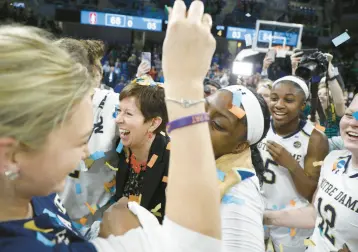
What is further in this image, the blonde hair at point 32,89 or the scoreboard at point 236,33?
the scoreboard at point 236,33

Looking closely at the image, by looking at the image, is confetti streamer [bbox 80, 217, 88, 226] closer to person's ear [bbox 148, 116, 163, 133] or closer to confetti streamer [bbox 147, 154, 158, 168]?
confetti streamer [bbox 147, 154, 158, 168]

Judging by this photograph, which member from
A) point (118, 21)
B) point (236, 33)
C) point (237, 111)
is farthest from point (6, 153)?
point (236, 33)

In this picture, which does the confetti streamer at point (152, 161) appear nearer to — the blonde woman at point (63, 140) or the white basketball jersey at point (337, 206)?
the white basketball jersey at point (337, 206)

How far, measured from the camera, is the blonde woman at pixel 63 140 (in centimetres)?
56

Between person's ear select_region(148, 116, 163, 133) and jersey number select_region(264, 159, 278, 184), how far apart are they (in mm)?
802

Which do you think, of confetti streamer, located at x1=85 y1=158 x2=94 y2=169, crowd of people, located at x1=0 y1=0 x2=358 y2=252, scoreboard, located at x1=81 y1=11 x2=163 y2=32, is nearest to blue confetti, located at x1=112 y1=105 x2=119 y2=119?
crowd of people, located at x1=0 y1=0 x2=358 y2=252

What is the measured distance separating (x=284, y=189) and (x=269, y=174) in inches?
5.0

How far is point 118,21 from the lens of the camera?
11070 millimetres

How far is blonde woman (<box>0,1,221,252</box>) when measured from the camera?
560 mm

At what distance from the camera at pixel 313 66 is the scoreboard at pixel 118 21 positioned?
879 centimetres

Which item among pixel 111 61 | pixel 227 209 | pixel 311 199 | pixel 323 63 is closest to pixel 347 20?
pixel 111 61

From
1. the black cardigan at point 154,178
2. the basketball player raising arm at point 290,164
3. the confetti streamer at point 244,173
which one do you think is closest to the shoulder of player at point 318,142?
the basketball player raising arm at point 290,164

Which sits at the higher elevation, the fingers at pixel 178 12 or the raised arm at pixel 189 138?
the fingers at pixel 178 12

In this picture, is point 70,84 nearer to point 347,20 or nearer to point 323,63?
point 323,63
